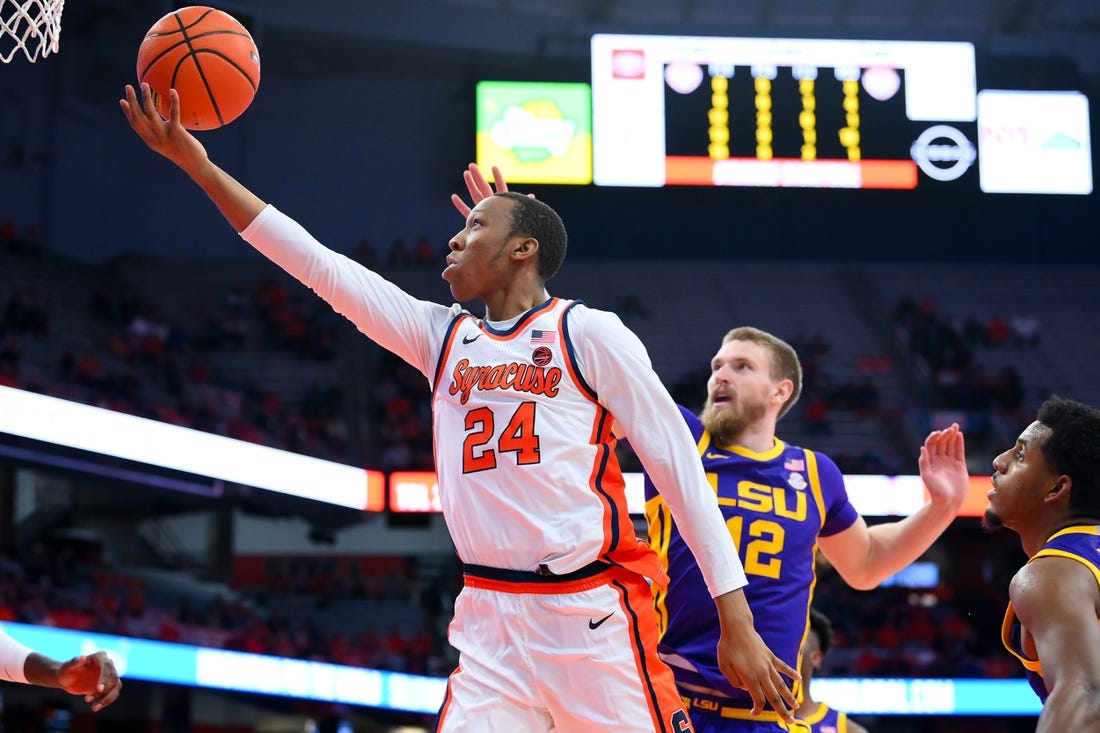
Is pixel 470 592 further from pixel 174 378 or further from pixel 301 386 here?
pixel 301 386

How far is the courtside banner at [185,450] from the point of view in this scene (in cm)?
1452

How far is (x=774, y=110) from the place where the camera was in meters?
17.6

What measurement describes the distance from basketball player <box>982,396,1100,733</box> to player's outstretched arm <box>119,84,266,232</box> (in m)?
2.12

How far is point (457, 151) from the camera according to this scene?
2584 centimetres

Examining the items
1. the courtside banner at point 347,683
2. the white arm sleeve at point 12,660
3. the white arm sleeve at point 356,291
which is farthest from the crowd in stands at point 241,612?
the white arm sleeve at point 356,291

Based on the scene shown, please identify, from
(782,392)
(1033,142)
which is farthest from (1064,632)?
(1033,142)

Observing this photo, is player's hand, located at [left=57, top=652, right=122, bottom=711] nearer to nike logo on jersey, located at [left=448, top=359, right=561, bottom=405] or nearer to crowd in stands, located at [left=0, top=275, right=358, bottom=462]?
nike logo on jersey, located at [left=448, top=359, right=561, bottom=405]

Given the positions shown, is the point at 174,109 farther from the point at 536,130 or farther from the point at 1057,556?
the point at 536,130

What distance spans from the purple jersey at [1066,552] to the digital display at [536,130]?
46.9 ft

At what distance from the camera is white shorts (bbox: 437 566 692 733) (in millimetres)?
3289

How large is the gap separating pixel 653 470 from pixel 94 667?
162 centimetres

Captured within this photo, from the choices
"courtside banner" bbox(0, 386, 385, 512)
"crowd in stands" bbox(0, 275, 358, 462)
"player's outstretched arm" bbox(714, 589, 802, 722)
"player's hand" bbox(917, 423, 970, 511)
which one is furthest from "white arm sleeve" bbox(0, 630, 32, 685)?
"crowd in stands" bbox(0, 275, 358, 462)

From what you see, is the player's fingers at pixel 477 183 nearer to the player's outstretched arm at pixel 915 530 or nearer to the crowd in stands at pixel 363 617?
the player's outstretched arm at pixel 915 530

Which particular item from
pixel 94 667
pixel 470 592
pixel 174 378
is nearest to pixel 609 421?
pixel 470 592
